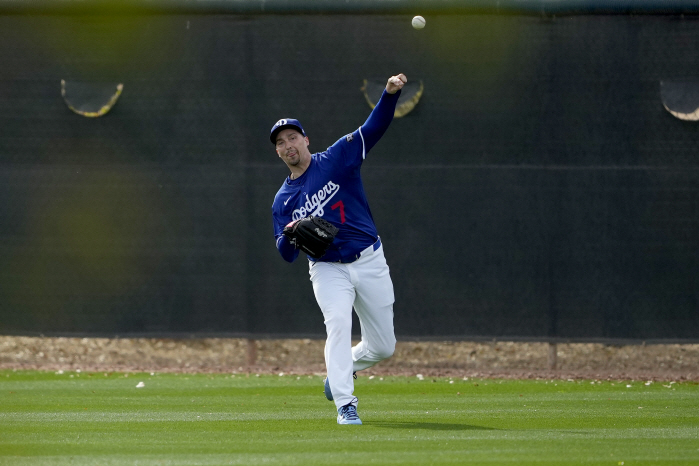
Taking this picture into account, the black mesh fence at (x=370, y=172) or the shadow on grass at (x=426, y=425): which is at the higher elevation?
the black mesh fence at (x=370, y=172)

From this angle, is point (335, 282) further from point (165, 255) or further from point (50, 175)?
point (50, 175)

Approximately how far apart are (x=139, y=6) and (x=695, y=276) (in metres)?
5.63

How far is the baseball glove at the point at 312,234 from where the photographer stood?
239 inches

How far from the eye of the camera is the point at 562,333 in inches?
360

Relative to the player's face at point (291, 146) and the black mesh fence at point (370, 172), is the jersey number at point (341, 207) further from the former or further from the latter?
the black mesh fence at point (370, 172)

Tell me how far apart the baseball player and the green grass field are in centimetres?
58

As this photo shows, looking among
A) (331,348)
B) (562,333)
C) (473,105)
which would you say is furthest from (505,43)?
(331,348)

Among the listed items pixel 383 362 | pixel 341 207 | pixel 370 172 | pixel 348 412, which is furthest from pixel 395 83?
Answer: pixel 383 362

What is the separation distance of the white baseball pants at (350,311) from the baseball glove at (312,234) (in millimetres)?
206

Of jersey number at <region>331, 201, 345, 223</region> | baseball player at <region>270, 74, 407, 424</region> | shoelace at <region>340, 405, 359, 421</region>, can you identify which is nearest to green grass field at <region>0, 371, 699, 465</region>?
shoelace at <region>340, 405, 359, 421</region>

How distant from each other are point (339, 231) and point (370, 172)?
3005 mm

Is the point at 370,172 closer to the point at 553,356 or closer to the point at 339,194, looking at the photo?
the point at 553,356

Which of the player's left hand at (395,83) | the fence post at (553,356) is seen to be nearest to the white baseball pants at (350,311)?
the player's left hand at (395,83)

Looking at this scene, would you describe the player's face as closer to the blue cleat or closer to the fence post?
the blue cleat
